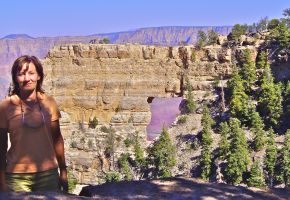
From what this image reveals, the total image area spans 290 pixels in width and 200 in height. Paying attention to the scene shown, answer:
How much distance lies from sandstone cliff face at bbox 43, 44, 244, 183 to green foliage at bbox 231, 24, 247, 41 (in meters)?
1.80

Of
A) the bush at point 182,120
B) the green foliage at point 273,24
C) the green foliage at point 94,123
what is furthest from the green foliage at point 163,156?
the green foliage at point 273,24

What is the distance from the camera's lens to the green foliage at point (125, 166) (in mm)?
33156

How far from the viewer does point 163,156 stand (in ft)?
110

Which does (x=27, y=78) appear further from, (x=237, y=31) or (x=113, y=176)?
(x=237, y=31)

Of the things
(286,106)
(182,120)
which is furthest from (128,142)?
(286,106)

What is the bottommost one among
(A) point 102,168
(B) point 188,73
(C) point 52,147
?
(A) point 102,168

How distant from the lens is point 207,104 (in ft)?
133

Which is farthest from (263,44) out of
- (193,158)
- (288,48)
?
(193,158)

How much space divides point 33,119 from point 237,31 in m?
39.2

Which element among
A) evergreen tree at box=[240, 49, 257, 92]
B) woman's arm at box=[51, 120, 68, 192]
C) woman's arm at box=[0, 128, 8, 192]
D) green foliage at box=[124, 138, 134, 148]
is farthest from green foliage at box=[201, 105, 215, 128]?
woman's arm at box=[0, 128, 8, 192]

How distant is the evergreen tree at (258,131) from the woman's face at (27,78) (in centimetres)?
2837

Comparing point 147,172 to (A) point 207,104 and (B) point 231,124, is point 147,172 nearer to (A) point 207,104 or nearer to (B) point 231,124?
(B) point 231,124

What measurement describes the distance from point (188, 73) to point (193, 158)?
9.66 metres

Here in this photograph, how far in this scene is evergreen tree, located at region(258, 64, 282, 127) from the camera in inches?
1414
